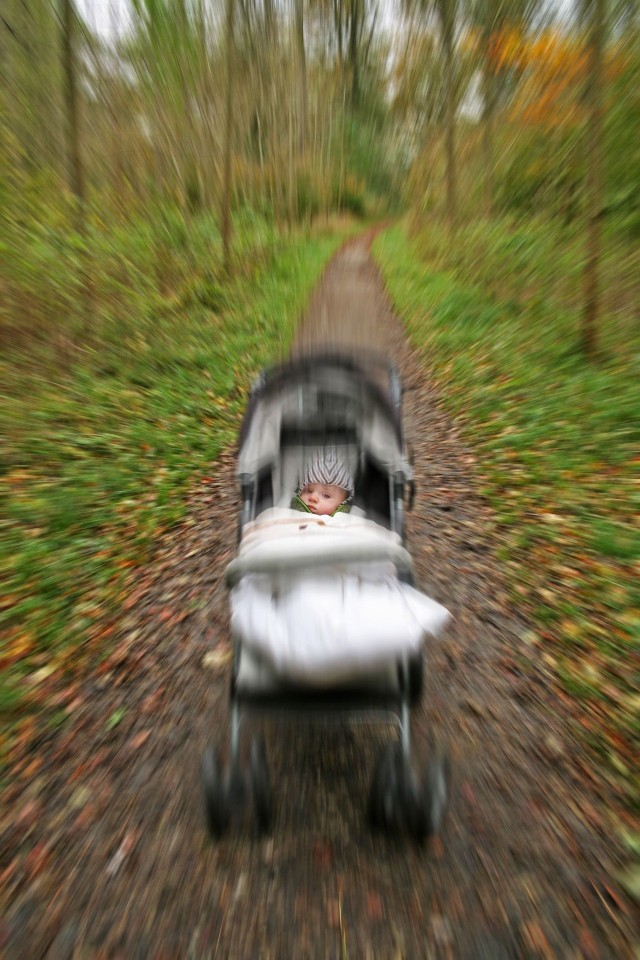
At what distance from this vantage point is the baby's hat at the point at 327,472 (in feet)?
12.7

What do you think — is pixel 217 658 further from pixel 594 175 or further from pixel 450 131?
pixel 450 131

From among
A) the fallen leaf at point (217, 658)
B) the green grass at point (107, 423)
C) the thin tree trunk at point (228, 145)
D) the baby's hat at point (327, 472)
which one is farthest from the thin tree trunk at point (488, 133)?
the fallen leaf at point (217, 658)

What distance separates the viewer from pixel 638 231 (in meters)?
7.93

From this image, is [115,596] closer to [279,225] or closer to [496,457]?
[496,457]

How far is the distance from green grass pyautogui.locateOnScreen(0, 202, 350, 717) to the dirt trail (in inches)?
27.1

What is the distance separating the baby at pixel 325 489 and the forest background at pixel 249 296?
1436mm

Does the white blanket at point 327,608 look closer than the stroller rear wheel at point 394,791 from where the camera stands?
Yes

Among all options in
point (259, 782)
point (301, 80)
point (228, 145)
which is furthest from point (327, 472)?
point (301, 80)

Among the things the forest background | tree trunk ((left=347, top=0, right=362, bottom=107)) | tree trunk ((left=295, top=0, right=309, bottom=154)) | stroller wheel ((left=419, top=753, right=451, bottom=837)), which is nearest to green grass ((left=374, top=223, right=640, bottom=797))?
the forest background

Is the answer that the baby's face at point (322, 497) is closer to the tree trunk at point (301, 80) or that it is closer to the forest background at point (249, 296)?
the forest background at point (249, 296)

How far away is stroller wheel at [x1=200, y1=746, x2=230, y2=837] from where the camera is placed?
1.99 meters

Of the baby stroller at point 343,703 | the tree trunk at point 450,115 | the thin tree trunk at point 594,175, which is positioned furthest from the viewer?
the tree trunk at point 450,115

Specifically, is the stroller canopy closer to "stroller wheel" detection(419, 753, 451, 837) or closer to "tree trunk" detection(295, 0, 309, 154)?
"stroller wheel" detection(419, 753, 451, 837)

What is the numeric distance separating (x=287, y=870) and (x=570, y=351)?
6.70 m
